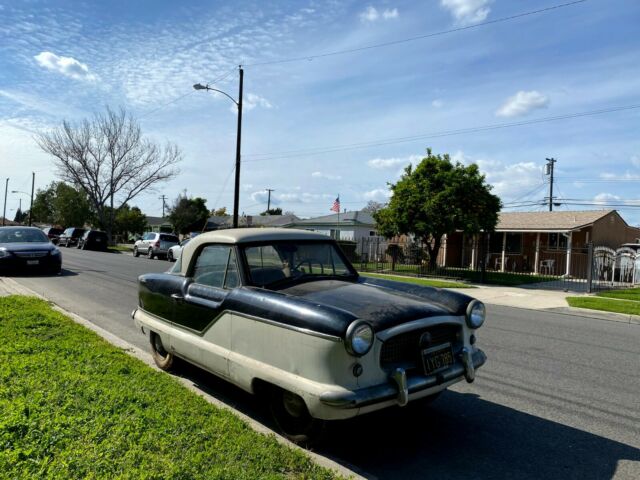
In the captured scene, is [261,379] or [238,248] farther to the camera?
[238,248]

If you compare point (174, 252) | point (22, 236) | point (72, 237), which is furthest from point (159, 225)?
point (22, 236)

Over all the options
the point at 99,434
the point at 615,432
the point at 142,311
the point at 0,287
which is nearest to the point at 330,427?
the point at 99,434

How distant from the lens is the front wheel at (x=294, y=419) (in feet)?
12.2

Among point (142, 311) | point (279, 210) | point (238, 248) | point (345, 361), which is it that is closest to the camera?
point (345, 361)

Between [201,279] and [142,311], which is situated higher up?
[201,279]

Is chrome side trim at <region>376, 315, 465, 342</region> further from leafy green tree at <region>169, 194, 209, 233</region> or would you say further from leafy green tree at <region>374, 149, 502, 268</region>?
leafy green tree at <region>169, 194, 209, 233</region>

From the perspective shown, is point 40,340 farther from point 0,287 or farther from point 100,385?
point 0,287

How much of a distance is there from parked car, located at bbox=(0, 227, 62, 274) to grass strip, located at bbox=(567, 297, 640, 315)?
15290 millimetres

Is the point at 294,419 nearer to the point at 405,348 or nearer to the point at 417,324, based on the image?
the point at 405,348

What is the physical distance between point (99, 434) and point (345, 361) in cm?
178

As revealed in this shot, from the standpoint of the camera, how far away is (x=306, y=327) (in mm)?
3529

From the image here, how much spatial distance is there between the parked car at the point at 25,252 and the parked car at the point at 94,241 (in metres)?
21.5

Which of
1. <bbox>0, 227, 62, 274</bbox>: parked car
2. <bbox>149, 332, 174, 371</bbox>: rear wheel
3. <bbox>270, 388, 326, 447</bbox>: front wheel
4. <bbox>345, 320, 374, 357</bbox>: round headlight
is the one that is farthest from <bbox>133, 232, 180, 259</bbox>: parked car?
<bbox>345, 320, 374, 357</bbox>: round headlight

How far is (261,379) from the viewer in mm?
3871
